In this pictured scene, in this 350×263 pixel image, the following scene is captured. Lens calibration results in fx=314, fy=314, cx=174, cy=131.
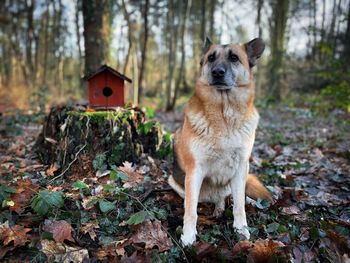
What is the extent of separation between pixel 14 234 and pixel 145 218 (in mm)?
1083

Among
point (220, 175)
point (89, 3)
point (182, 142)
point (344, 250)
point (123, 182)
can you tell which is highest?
point (89, 3)

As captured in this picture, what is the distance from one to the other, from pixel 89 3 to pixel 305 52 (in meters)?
20.8

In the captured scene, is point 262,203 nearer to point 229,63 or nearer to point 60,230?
point 229,63

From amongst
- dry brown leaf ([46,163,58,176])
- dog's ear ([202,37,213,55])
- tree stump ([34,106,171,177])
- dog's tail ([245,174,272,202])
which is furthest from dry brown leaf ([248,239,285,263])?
dry brown leaf ([46,163,58,176])

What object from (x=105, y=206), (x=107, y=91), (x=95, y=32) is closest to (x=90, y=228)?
(x=105, y=206)

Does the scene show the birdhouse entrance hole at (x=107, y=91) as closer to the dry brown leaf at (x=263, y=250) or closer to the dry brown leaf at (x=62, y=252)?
the dry brown leaf at (x=62, y=252)

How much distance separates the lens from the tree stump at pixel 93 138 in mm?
3912

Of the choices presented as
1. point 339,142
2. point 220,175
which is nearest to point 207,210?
point 220,175

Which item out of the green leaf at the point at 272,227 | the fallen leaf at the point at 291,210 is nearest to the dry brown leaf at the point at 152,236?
the green leaf at the point at 272,227

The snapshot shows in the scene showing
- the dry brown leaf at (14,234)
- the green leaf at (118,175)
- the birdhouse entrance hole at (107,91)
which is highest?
the birdhouse entrance hole at (107,91)

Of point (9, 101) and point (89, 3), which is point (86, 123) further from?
point (9, 101)

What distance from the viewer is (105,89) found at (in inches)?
180

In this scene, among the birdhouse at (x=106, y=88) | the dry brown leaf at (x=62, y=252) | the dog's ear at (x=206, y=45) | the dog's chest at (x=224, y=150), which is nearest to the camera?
the dry brown leaf at (x=62, y=252)

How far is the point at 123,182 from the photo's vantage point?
3.63 meters
